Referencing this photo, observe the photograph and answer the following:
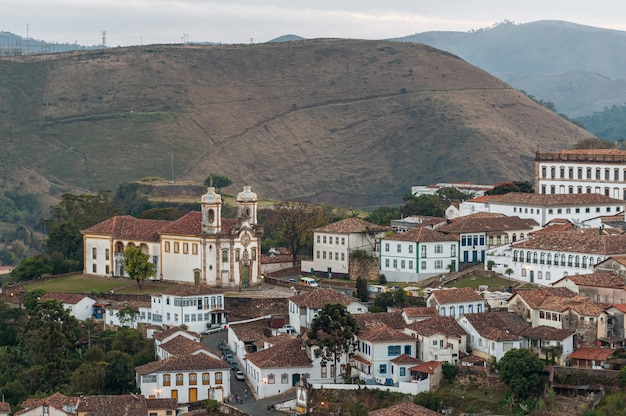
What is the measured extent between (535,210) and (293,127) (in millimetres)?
106156

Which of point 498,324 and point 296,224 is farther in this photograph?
point 296,224

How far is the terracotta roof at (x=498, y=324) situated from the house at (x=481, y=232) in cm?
1390

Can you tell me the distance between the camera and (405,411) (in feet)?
204

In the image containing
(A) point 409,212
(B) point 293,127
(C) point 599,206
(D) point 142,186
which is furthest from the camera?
(B) point 293,127

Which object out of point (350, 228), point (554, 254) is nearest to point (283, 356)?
point (554, 254)

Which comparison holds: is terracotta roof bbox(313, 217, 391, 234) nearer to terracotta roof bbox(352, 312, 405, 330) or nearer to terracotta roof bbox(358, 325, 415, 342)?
terracotta roof bbox(352, 312, 405, 330)

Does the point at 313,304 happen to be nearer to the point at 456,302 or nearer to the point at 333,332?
the point at 333,332

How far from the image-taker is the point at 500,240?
86812 mm

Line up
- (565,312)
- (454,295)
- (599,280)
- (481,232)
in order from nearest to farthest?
(565,312)
(599,280)
(454,295)
(481,232)

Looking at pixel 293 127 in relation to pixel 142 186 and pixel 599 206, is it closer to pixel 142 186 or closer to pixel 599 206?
pixel 142 186

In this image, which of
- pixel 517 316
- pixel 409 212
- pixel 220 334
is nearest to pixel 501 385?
pixel 517 316

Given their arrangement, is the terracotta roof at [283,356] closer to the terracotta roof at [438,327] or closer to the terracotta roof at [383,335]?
the terracotta roof at [383,335]

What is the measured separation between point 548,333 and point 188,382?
1731cm

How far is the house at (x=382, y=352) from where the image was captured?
227ft
